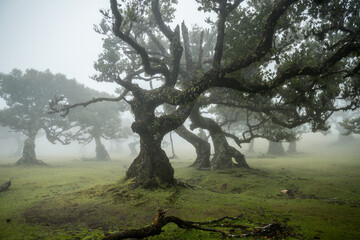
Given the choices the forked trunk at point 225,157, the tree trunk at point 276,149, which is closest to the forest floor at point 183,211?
the forked trunk at point 225,157

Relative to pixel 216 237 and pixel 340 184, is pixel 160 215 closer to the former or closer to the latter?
pixel 216 237

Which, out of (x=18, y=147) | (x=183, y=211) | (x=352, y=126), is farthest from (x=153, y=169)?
(x=18, y=147)

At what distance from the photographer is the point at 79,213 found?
7426 millimetres

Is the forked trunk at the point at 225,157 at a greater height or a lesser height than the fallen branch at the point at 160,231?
greater

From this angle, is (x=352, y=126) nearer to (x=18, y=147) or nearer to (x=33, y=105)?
(x=33, y=105)

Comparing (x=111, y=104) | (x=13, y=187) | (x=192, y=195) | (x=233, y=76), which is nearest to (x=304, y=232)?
(x=192, y=195)

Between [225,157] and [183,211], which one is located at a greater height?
[225,157]

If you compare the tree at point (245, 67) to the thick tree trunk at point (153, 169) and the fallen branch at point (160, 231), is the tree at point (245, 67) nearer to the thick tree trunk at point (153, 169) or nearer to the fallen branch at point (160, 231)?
the thick tree trunk at point (153, 169)

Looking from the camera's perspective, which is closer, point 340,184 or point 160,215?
point 160,215

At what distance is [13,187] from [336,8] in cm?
2294

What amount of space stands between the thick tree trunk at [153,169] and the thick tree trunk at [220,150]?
23.5 ft

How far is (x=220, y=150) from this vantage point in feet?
58.4

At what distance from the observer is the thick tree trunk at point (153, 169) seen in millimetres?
10320

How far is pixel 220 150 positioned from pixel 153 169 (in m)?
8.63
